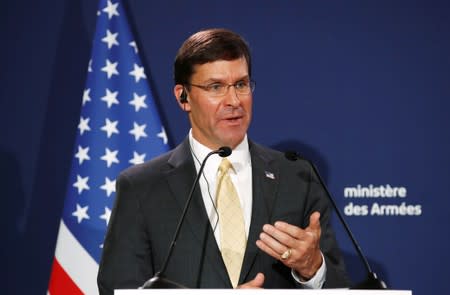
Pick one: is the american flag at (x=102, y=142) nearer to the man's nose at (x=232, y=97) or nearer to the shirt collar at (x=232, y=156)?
the shirt collar at (x=232, y=156)

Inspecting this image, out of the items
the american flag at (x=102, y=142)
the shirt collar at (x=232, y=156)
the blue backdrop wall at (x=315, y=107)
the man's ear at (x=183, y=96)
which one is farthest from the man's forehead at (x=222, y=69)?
the blue backdrop wall at (x=315, y=107)

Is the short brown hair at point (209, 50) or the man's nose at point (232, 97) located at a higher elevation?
the short brown hair at point (209, 50)

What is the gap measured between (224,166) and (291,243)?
0.51 m

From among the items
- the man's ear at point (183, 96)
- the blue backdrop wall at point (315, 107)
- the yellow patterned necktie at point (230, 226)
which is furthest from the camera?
the blue backdrop wall at point (315, 107)

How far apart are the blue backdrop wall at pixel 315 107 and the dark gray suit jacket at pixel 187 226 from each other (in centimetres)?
115

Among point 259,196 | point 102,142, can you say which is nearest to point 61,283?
point 102,142

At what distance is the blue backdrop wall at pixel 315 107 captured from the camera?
362 centimetres

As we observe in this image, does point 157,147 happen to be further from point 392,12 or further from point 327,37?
point 392,12

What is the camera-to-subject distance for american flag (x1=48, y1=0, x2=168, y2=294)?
3307mm

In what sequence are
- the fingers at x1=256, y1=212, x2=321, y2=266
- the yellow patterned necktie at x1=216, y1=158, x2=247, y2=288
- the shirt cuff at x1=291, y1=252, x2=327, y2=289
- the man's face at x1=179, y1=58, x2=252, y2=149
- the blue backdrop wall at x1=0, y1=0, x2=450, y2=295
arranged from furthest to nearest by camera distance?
the blue backdrop wall at x1=0, y1=0, x2=450, y2=295
the man's face at x1=179, y1=58, x2=252, y2=149
the yellow patterned necktie at x1=216, y1=158, x2=247, y2=288
the shirt cuff at x1=291, y1=252, x2=327, y2=289
the fingers at x1=256, y1=212, x2=321, y2=266

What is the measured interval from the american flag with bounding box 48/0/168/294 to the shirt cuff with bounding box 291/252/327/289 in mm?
1333

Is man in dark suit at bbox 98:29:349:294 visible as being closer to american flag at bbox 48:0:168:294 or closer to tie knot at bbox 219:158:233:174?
tie knot at bbox 219:158:233:174

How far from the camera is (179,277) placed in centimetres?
231

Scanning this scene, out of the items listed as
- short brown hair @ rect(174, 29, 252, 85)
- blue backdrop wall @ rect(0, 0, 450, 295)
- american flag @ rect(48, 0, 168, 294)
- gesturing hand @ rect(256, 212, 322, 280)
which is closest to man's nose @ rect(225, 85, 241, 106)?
short brown hair @ rect(174, 29, 252, 85)
